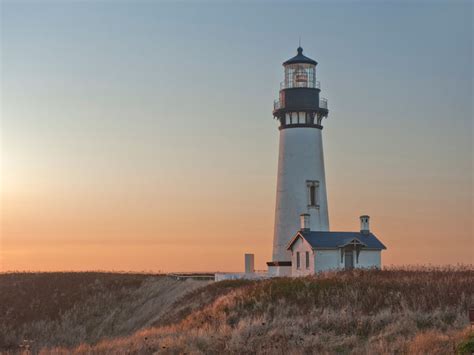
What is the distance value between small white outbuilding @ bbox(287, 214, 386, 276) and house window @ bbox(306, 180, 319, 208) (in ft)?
8.54

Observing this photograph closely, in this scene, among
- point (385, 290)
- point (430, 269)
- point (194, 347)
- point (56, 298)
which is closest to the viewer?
point (194, 347)

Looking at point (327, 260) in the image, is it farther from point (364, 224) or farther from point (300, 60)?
point (300, 60)

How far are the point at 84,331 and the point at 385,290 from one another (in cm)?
2234

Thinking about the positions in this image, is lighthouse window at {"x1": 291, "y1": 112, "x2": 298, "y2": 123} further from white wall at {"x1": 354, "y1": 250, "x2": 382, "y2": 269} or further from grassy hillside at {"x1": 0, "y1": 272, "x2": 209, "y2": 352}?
grassy hillside at {"x1": 0, "y1": 272, "x2": 209, "y2": 352}

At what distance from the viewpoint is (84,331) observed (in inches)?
1719

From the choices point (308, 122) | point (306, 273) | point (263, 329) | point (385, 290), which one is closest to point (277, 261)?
point (306, 273)

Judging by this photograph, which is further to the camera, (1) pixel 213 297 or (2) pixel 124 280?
(2) pixel 124 280

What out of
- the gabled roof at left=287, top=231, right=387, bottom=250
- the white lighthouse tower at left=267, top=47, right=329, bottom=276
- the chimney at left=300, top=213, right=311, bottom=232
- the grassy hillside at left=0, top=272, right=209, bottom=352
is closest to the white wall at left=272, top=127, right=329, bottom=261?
the white lighthouse tower at left=267, top=47, right=329, bottom=276

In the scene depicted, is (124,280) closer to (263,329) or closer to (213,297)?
(213,297)

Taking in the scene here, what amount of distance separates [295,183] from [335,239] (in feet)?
17.6

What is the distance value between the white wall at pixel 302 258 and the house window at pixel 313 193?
3.60 meters

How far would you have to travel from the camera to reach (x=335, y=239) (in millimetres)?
42219

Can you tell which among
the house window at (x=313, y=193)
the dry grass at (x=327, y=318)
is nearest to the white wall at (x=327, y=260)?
the house window at (x=313, y=193)

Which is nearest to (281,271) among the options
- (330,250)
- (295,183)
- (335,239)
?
(330,250)
